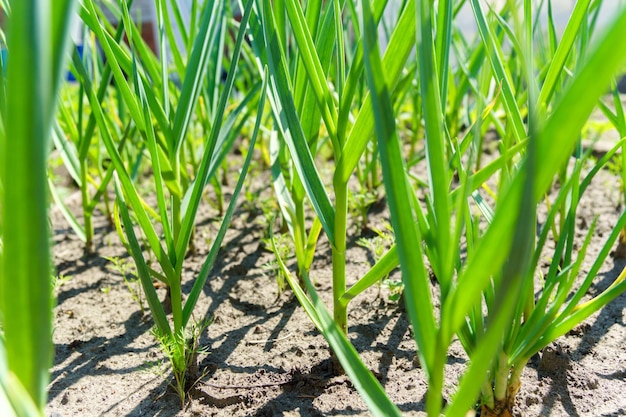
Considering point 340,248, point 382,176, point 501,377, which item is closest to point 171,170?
point 340,248

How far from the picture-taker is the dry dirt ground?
0.83 meters

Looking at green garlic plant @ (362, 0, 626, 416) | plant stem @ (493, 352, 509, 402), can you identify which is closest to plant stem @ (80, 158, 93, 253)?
green garlic plant @ (362, 0, 626, 416)

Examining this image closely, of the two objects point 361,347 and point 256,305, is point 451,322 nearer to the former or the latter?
point 361,347

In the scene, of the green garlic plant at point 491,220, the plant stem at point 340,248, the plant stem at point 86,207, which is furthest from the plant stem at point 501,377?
the plant stem at point 86,207

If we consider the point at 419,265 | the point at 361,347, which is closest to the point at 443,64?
the point at 419,265

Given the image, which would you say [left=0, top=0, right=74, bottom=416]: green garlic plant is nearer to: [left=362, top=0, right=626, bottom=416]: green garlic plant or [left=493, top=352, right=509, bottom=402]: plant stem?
[left=362, top=0, right=626, bottom=416]: green garlic plant

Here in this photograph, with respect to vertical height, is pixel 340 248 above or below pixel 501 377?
above

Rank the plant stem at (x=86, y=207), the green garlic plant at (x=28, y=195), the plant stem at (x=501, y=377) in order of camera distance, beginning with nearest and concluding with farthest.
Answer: the green garlic plant at (x=28, y=195) < the plant stem at (x=501, y=377) < the plant stem at (x=86, y=207)

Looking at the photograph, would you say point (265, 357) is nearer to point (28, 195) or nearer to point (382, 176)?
point (382, 176)

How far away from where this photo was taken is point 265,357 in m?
0.94

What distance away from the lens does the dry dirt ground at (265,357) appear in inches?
32.8

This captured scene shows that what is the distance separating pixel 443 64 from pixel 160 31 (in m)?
0.47

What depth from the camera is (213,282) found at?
1197 mm

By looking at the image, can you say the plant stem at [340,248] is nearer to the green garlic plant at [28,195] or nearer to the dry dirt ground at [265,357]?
the dry dirt ground at [265,357]
